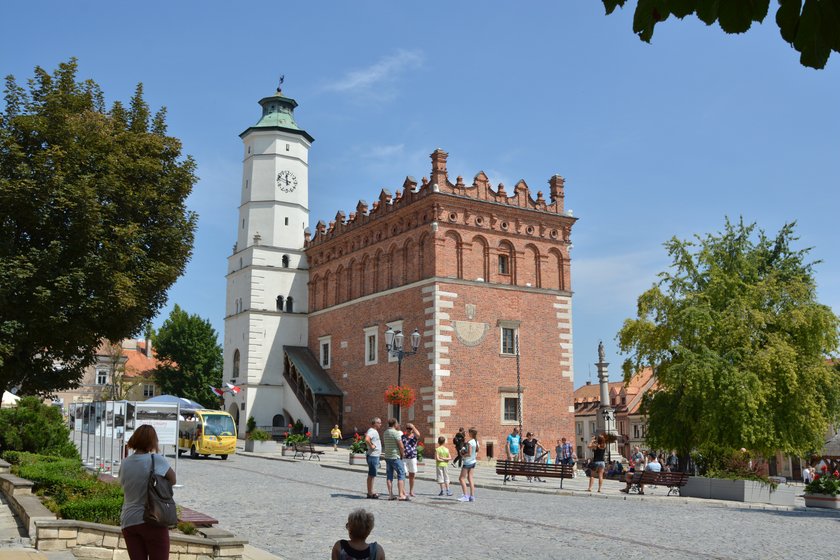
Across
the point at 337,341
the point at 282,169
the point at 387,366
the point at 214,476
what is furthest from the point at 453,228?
the point at 214,476

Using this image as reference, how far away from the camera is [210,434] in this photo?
1212 inches

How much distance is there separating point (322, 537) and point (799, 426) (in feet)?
70.6

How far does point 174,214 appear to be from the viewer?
22.4 meters

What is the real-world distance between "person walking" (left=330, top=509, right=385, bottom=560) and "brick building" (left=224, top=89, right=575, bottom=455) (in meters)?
31.1

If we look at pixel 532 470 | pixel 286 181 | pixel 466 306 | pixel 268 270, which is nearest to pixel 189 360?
pixel 268 270

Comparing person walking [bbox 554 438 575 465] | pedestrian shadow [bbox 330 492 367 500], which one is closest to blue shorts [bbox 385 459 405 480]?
pedestrian shadow [bbox 330 492 367 500]

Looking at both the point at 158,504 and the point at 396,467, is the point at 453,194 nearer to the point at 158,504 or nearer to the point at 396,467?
the point at 396,467

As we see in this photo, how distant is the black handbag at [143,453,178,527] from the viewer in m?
6.73

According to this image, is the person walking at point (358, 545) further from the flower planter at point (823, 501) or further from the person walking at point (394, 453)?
the flower planter at point (823, 501)

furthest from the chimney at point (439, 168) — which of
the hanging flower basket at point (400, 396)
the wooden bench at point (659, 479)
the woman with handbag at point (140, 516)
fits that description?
the woman with handbag at point (140, 516)

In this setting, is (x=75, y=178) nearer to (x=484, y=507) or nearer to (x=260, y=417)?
(x=484, y=507)

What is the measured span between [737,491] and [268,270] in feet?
106

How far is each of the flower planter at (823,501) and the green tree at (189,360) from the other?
1868 inches

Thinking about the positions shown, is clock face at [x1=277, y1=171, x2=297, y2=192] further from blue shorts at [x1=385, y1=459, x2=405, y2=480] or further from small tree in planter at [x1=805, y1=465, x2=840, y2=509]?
small tree in planter at [x1=805, y1=465, x2=840, y2=509]
